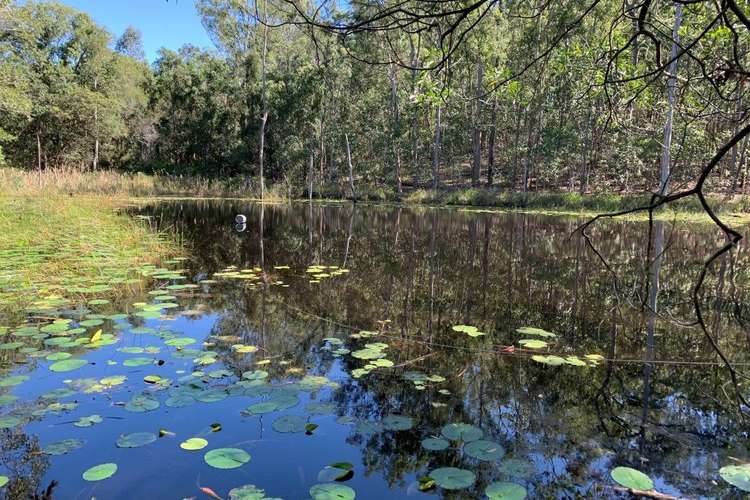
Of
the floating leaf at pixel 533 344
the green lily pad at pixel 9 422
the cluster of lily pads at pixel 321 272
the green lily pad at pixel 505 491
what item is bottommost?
the green lily pad at pixel 505 491

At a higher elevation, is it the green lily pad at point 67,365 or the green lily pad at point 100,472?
the green lily pad at point 67,365

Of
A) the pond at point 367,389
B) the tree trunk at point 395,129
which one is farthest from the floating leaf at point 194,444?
the tree trunk at point 395,129

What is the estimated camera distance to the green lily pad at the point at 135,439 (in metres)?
2.47

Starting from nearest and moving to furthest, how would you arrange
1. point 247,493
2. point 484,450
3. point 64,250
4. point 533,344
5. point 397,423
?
point 247,493
point 484,450
point 397,423
point 533,344
point 64,250

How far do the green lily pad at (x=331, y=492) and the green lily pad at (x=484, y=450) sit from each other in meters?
0.67

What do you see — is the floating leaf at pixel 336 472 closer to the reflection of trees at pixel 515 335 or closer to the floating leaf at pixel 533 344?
the reflection of trees at pixel 515 335

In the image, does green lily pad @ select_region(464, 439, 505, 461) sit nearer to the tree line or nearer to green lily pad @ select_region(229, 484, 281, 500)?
green lily pad @ select_region(229, 484, 281, 500)

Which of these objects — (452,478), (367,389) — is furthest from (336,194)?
(452,478)

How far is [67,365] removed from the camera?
3.29 m

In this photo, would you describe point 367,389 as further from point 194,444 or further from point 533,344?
point 533,344

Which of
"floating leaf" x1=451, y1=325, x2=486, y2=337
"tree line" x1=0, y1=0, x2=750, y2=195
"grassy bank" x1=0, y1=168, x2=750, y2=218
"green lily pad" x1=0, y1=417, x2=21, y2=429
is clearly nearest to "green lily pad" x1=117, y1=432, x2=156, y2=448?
"green lily pad" x1=0, y1=417, x2=21, y2=429

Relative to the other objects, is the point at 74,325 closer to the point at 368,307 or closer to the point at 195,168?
the point at 368,307

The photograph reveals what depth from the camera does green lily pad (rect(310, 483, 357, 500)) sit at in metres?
2.09

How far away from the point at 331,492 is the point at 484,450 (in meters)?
0.83
